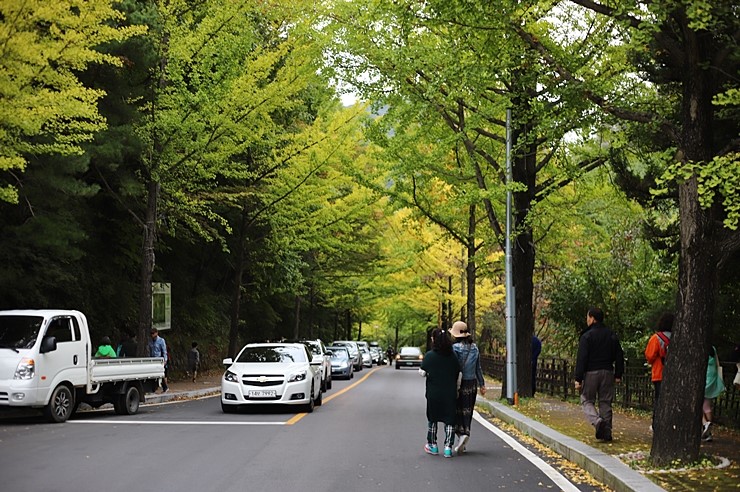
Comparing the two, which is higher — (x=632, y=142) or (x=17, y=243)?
(x=632, y=142)

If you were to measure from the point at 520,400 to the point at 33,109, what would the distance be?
12.8 m

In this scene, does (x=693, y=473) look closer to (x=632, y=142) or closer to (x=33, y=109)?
(x=632, y=142)

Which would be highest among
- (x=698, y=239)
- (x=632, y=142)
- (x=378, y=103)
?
(x=378, y=103)

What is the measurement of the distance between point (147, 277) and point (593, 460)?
15077 mm

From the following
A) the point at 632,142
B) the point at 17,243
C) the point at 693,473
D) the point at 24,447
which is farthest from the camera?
the point at 17,243

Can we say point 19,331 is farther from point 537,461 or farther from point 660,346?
point 660,346

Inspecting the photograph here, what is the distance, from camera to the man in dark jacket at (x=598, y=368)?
11.3 m

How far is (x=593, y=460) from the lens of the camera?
369 inches

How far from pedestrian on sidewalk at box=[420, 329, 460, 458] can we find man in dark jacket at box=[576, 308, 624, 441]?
1863mm

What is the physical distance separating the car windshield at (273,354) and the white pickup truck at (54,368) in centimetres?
265

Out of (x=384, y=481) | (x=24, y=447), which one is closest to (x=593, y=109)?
(x=384, y=481)

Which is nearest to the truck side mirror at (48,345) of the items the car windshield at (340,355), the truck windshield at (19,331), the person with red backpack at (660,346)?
the truck windshield at (19,331)

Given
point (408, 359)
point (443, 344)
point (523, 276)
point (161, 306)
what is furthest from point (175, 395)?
point (408, 359)

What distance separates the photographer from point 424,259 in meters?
41.8
